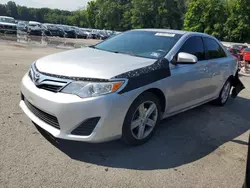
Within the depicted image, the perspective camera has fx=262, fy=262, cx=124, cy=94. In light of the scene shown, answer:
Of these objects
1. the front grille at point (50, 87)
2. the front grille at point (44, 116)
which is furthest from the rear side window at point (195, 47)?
the front grille at point (44, 116)

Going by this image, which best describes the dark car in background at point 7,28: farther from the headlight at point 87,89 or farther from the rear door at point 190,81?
the headlight at point 87,89

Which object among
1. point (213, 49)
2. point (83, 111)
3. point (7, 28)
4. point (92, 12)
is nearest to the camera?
point (83, 111)

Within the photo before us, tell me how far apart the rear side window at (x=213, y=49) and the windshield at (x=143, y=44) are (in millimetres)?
981

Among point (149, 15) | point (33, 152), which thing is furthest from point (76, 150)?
point (149, 15)

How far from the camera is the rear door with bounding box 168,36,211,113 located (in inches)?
155

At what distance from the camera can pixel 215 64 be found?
509 cm

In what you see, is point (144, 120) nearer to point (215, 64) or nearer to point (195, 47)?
point (195, 47)

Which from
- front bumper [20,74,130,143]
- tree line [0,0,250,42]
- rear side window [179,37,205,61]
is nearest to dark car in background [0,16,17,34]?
rear side window [179,37,205,61]

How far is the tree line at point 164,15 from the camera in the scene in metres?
53.3

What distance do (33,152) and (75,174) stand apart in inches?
27.7

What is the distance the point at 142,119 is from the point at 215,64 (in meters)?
2.34

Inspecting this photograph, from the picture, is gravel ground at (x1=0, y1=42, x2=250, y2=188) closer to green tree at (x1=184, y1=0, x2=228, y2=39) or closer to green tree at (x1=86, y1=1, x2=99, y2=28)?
green tree at (x1=184, y1=0, x2=228, y2=39)

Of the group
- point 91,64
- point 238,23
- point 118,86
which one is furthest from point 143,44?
point 238,23

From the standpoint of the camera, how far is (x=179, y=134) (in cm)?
420
